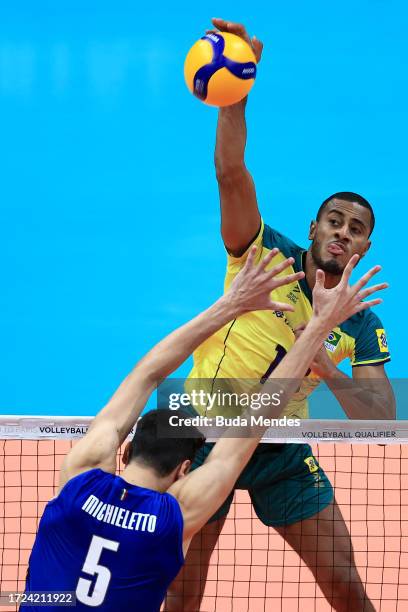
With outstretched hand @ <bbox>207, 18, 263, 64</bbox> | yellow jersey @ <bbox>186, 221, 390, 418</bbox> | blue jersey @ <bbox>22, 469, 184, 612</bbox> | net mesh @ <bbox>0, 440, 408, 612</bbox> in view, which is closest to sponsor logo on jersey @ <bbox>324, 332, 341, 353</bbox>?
yellow jersey @ <bbox>186, 221, 390, 418</bbox>

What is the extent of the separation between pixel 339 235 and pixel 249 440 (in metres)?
2.73

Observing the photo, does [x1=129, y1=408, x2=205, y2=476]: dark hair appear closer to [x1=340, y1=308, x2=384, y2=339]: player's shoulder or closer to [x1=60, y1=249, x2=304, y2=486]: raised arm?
[x1=60, y1=249, x2=304, y2=486]: raised arm

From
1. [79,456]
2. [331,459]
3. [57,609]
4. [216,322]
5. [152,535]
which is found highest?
[331,459]

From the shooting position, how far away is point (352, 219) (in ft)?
21.7

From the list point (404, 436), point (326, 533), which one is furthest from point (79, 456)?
point (404, 436)

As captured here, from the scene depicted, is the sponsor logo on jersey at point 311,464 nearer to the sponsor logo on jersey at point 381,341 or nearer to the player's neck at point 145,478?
the sponsor logo on jersey at point 381,341

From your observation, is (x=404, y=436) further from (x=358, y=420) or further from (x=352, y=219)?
(x=352, y=219)

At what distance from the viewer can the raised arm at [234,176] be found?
616 cm

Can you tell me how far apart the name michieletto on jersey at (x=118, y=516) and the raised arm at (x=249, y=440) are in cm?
17

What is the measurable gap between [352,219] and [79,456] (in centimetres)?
314

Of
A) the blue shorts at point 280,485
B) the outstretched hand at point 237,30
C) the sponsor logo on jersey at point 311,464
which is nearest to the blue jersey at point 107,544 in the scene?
the blue shorts at point 280,485

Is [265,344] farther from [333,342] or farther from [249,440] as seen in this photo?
[249,440]

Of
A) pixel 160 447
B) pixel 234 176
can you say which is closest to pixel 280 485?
pixel 234 176

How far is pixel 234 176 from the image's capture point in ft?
20.2
